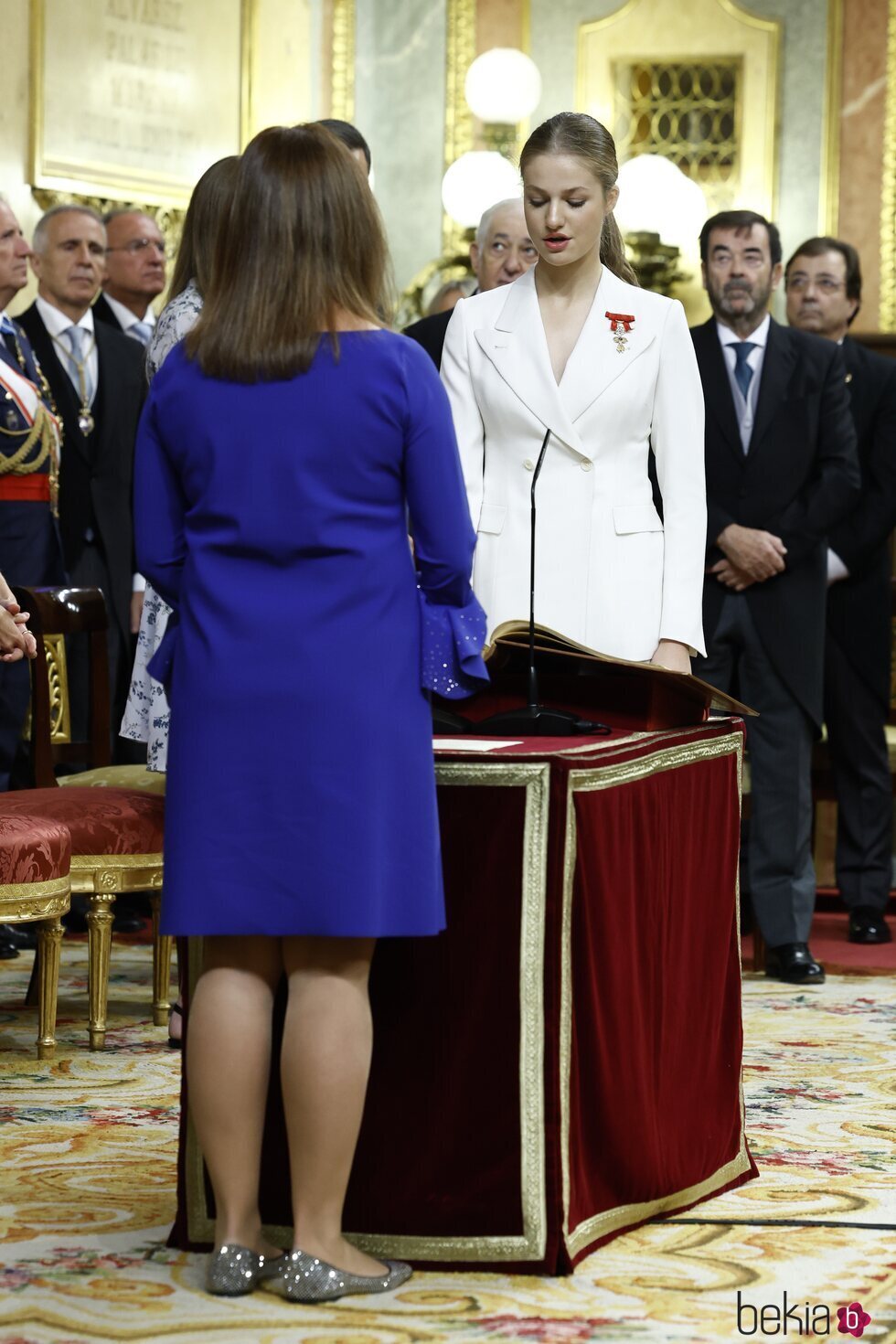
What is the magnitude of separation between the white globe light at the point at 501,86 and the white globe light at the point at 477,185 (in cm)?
33

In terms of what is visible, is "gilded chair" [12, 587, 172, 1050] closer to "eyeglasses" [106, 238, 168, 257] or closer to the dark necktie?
the dark necktie

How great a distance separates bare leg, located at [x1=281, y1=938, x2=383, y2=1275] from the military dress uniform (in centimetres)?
289

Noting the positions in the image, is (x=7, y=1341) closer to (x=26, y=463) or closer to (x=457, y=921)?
(x=457, y=921)

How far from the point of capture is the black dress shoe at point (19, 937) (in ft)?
18.5

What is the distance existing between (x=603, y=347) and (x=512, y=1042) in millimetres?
1189

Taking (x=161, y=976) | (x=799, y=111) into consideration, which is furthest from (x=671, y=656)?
(x=799, y=111)

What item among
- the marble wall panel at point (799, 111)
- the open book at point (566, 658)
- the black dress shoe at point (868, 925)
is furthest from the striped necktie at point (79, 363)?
the marble wall panel at point (799, 111)

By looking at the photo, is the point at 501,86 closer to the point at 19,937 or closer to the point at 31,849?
the point at 19,937

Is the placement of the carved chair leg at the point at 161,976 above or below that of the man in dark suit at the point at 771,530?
below

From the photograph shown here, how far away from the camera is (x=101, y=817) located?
4426 millimetres

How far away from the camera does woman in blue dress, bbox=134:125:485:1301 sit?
268cm

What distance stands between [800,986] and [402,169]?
18.4ft

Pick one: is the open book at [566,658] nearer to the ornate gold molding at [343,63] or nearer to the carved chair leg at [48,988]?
the carved chair leg at [48,988]

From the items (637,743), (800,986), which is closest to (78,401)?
(800,986)
